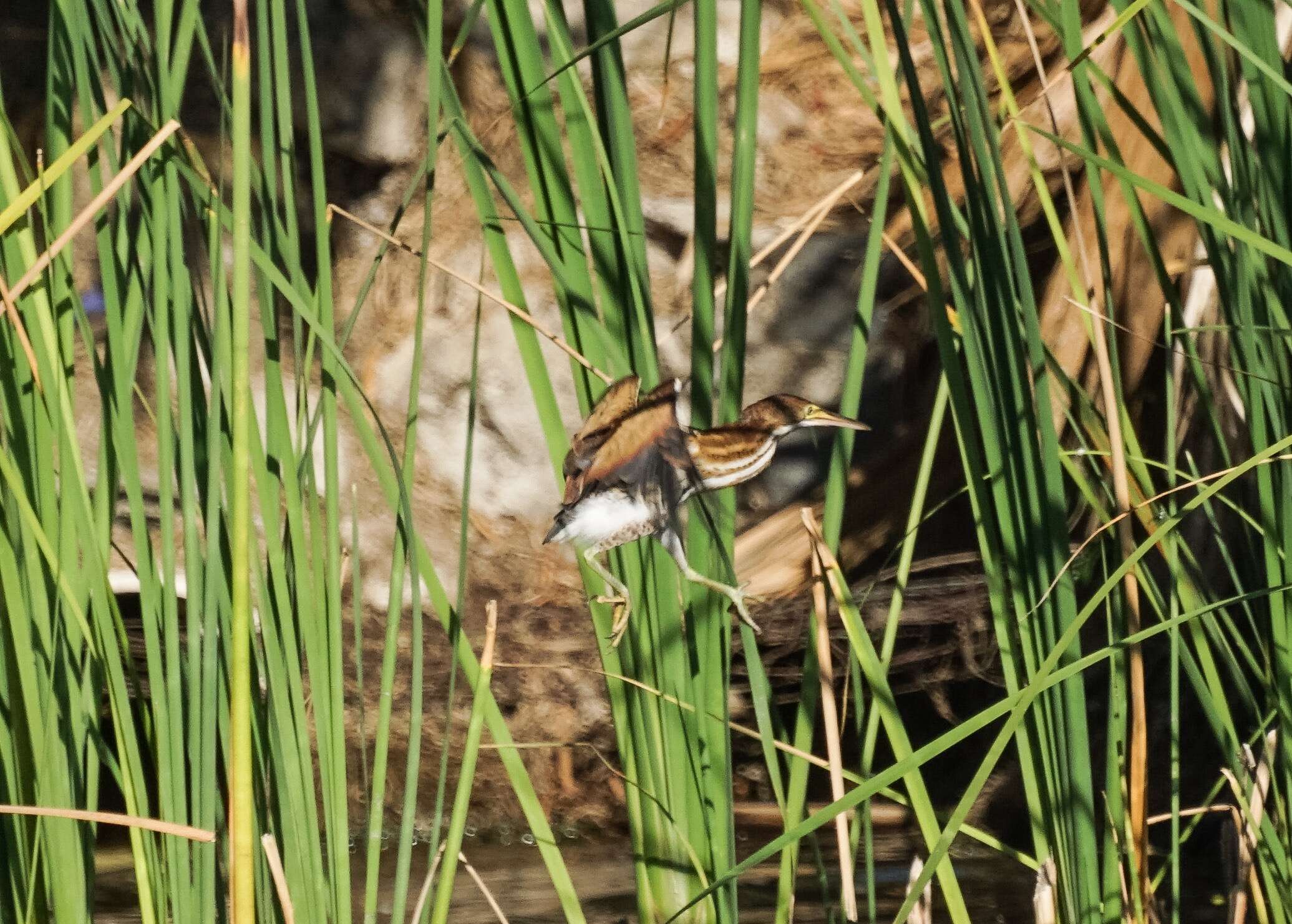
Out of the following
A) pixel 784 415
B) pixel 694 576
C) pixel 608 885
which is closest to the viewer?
pixel 694 576

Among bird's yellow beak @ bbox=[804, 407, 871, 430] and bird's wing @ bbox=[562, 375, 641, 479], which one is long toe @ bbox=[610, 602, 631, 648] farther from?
bird's yellow beak @ bbox=[804, 407, 871, 430]

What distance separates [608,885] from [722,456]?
5.40 ft

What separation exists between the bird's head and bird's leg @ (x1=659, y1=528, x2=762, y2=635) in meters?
0.21

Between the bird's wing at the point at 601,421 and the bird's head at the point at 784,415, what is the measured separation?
0.64 ft

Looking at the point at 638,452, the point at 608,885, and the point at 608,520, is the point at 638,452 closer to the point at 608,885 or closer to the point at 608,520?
the point at 608,520

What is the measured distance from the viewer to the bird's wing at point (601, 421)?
2.09 ft

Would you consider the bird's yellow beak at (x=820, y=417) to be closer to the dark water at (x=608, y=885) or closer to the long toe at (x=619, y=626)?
the long toe at (x=619, y=626)

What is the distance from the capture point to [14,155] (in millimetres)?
835

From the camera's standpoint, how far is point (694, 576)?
0.63 metres

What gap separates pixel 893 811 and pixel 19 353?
2.10m

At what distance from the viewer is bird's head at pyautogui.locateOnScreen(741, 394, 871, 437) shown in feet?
2.92

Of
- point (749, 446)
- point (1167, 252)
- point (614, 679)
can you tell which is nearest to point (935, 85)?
point (1167, 252)

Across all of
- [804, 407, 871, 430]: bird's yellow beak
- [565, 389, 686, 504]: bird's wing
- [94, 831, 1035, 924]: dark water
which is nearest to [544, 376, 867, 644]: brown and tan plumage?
[565, 389, 686, 504]: bird's wing

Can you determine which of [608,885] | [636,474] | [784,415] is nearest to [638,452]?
[636,474]
